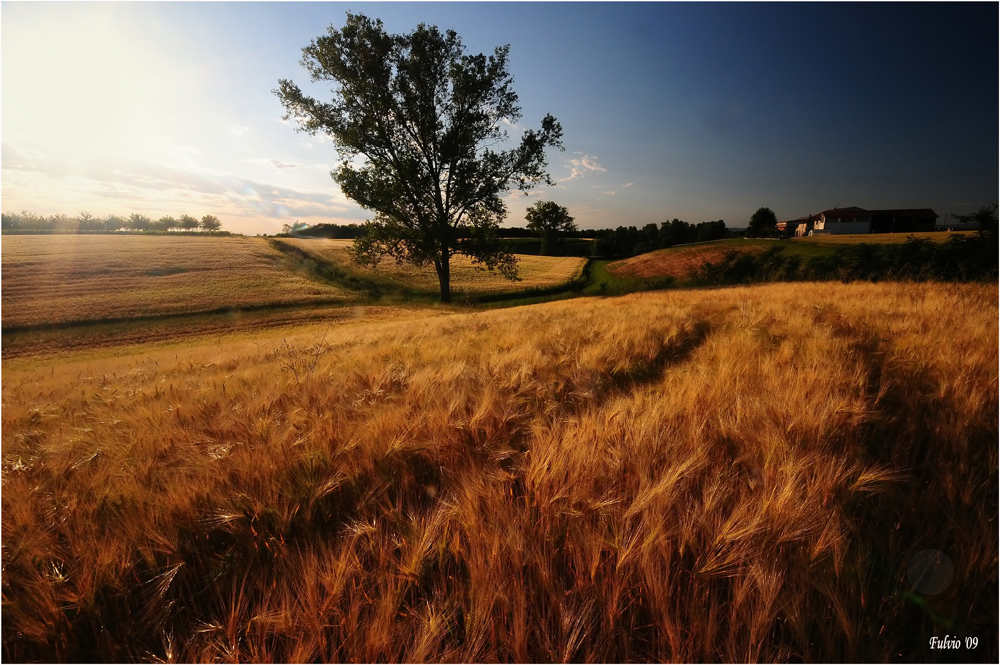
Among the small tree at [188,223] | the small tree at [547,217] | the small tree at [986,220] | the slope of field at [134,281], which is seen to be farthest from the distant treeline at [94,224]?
the small tree at [986,220]

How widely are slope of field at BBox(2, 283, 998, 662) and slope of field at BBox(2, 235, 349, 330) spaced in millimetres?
28342

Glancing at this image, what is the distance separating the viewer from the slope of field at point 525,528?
38.0 inches

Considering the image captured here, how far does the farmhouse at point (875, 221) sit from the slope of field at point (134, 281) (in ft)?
314

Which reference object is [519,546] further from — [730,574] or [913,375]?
[913,375]

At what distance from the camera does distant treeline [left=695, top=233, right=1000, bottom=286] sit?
52.7 feet

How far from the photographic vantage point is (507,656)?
3.12 ft

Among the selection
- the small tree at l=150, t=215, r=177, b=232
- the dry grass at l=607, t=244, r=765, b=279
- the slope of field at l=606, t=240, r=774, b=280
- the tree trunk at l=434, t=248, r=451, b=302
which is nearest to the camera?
the tree trunk at l=434, t=248, r=451, b=302

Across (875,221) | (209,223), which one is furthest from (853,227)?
(209,223)

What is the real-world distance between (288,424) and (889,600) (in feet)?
8.80

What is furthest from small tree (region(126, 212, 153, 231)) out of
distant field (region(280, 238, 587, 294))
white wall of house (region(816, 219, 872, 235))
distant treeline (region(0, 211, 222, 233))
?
white wall of house (region(816, 219, 872, 235))

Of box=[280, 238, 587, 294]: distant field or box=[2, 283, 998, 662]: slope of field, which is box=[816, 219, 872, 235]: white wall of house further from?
box=[2, 283, 998, 662]: slope of field

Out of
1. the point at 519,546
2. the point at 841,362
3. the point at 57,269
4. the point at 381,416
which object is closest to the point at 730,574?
the point at 519,546

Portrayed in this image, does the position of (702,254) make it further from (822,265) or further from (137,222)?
(137,222)

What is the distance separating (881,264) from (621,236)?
55551mm
